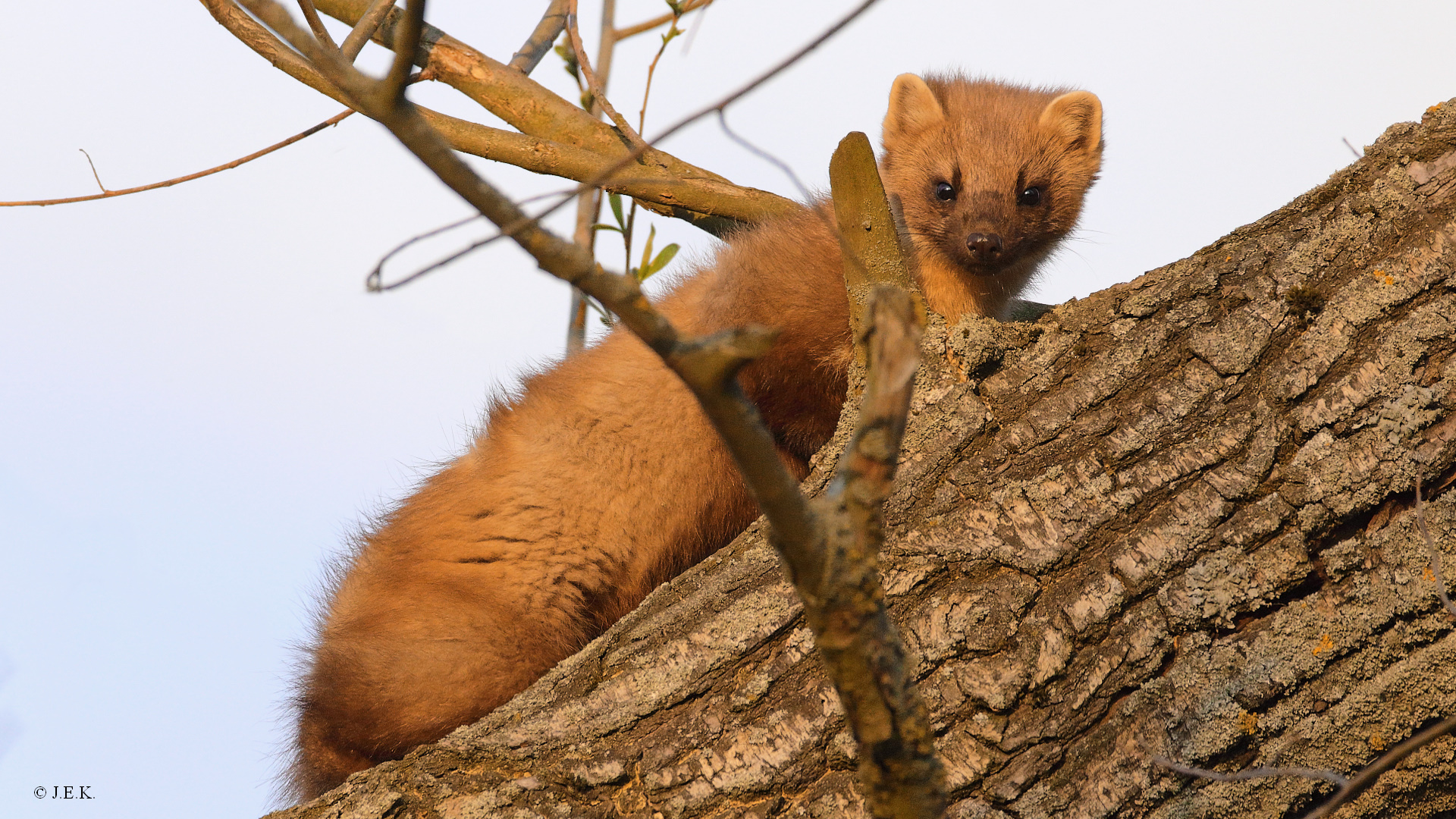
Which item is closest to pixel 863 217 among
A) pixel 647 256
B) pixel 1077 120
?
pixel 647 256

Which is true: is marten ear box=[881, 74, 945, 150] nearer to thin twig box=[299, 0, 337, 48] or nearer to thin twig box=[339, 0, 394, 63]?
thin twig box=[339, 0, 394, 63]

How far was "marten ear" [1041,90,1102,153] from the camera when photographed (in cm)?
571

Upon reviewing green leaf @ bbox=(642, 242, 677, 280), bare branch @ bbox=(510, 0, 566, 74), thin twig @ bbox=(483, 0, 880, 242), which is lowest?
thin twig @ bbox=(483, 0, 880, 242)

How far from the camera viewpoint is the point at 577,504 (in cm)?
441

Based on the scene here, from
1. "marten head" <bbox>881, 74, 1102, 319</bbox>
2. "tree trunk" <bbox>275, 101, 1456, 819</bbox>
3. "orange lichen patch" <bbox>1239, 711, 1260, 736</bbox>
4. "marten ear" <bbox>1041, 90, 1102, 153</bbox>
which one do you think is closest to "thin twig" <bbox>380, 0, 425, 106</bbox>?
"tree trunk" <bbox>275, 101, 1456, 819</bbox>

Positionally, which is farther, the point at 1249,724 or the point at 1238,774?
the point at 1249,724

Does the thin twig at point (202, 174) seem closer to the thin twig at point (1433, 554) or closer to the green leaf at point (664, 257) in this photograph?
the green leaf at point (664, 257)

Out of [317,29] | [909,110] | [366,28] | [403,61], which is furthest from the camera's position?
[909,110]

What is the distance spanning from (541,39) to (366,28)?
4.14 metres

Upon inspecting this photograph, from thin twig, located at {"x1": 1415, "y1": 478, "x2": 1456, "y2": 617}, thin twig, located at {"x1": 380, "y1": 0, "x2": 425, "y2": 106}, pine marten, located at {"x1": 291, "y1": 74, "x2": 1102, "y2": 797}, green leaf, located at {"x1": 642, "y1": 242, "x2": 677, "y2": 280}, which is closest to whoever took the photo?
thin twig, located at {"x1": 380, "y1": 0, "x2": 425, "y2": 106}

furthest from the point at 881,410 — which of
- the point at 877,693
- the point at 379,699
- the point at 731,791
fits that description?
the point at 379,699

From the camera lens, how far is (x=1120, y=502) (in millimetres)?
2996

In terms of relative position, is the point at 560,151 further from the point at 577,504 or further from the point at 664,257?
the point at 577,504

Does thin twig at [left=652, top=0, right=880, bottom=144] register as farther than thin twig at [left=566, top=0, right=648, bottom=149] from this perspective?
No
